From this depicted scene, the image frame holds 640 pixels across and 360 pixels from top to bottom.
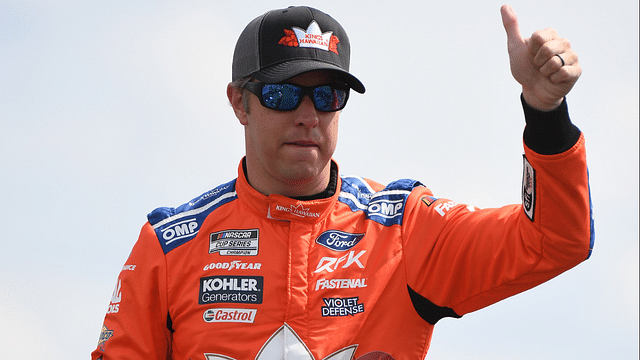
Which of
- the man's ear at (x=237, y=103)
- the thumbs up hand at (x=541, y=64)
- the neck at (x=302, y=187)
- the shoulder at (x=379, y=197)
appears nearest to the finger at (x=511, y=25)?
the thumbs up hand at (x=541, y=64)

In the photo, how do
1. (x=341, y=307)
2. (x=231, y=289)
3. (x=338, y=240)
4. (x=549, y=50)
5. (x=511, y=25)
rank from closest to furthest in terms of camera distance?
(x=549, y=50)
(x=511, y=25)
(x=341, y=307)
(x=231, y=289)
(x=338, y=240)

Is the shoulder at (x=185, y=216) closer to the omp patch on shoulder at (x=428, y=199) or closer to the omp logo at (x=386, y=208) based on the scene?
the omp logo at (x=386, y=208)

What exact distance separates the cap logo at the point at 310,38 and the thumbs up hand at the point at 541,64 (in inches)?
55.5

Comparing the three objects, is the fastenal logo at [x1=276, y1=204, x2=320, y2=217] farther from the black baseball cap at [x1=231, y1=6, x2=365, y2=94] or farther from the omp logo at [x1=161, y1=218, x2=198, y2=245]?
the black baseball cap at [x1=231, y1=6, x2=365, y2=94]

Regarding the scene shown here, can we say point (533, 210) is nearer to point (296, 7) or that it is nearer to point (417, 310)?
point (417, 310)

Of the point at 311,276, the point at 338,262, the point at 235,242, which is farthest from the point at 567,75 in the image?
the point at 235,242

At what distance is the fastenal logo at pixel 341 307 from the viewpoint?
4.23m

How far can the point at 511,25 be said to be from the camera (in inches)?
131

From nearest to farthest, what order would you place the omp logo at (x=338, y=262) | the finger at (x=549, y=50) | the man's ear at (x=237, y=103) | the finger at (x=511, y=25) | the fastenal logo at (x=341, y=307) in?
the finger at (x=549, y=50) → the finger at (x=511, y=25) → the fastenal logo at (x=341, y=307) → the omp logo at (x=338, y=262) → the man's ear at (x=237, y=103)

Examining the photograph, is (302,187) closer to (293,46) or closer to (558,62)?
(293,46)

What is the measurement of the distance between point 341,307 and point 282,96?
136 cm

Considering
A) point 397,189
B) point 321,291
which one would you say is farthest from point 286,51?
point 321,291

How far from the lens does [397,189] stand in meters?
4.62

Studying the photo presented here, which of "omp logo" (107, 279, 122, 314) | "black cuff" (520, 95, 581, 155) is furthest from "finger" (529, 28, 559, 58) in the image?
"omp logo" (107, 279, 122, 314)
